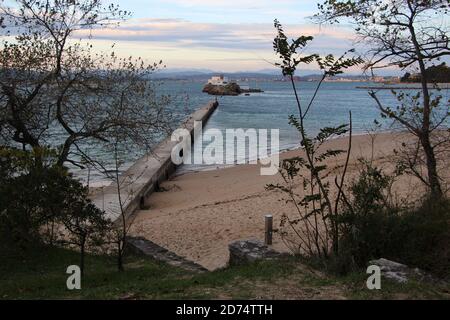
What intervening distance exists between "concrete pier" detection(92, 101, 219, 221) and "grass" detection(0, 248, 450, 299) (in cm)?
356

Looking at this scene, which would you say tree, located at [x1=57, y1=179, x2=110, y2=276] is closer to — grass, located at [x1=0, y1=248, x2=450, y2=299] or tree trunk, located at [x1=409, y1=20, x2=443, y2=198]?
grass, located at [x1=0, y1=248, x2=450, y2=299]

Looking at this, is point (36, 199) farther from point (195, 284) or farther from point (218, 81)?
point (218, 81)

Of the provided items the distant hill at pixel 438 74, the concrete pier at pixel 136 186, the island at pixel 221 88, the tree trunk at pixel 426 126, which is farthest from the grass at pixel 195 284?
the island at pixel 221 88

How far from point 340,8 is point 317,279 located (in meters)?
4.49

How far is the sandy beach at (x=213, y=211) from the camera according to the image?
35.0 feet

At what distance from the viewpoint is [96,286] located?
256 inches

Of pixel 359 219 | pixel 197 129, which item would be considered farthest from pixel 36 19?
pixel 197 129

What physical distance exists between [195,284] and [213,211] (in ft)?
27.2

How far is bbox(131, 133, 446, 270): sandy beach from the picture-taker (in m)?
10.7

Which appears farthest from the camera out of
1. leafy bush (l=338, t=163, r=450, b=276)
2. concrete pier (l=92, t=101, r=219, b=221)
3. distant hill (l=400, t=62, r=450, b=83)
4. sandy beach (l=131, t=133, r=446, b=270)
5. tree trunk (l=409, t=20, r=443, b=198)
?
concrete pier (l=92, t=101, r=219, b=221)

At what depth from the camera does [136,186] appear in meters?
16.8

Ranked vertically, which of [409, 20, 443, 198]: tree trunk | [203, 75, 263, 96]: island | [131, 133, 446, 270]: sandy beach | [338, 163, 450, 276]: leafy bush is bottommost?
[131, 133, 446, 270]: sandy beach

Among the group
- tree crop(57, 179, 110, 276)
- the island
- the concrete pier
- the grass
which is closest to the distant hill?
the grass

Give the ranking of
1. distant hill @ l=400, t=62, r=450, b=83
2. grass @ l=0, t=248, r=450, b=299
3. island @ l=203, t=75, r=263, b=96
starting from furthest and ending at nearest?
island @ l=203, t=75, r=263, b=96, distant hill @ l=400, t=62, r=450, b=83, grass @ l=0, t=248, r=450, b=299
